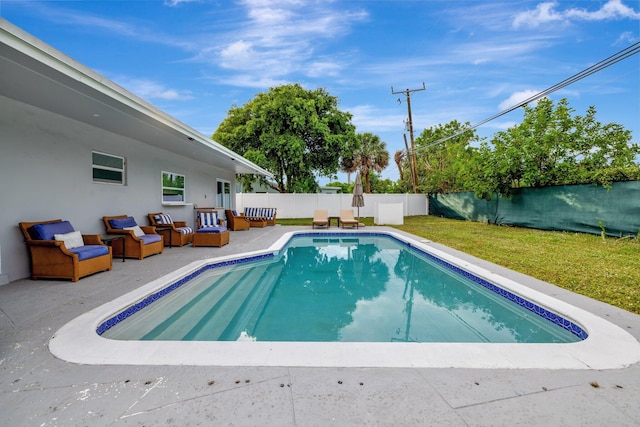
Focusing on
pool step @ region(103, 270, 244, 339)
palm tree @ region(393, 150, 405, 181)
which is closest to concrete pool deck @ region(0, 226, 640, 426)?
pool step @ region(103, 270, 244, 339)

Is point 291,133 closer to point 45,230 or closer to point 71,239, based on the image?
point 71,239

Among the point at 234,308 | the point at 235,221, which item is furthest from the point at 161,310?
the point at 235,221

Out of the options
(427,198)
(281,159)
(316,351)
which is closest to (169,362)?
(316,351)

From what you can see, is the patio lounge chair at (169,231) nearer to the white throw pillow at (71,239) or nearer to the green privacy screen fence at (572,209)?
the white throw pillow at (71,239)

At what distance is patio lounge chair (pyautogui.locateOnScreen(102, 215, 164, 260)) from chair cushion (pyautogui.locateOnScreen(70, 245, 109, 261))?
96 centimetres

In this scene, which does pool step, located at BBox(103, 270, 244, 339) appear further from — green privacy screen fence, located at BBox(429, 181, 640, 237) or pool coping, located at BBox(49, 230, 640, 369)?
green privacy screen fence, located at BBox(429, 181, 640, 237)

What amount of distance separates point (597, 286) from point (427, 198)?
1664cm

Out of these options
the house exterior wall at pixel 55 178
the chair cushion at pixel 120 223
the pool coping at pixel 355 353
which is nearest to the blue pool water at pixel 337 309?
the pool coping at pixel 355 353

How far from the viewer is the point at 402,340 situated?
3209 mm

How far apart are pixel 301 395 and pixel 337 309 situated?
2254mm

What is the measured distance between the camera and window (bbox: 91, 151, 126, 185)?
6216 mm

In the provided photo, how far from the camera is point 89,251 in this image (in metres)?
4.77

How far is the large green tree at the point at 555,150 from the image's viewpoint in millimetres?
10953

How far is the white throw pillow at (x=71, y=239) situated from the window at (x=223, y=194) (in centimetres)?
821
